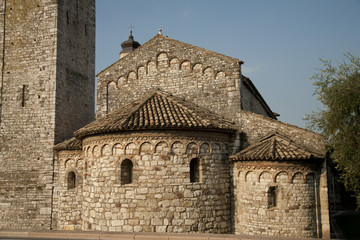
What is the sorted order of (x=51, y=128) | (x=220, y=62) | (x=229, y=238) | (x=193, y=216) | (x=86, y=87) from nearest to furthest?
(x=229, y=238)
(x=193, y=216)
(x=220, y=62)
(x=51, y=128)
(x=86, y=87)

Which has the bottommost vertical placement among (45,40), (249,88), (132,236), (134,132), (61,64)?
(132,236)

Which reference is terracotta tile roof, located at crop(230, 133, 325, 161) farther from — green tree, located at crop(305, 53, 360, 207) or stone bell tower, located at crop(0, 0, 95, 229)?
stone bell tower, located at crop(0, 0, 95, 229)

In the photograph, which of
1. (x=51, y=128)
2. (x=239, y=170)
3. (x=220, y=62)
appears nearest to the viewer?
(x=239, y=170)

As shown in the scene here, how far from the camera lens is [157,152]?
11172mm

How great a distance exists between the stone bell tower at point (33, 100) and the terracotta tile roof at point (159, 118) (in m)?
4.06

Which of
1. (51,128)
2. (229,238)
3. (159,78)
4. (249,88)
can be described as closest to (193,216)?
(229,238)

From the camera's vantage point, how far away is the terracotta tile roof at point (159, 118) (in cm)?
1107

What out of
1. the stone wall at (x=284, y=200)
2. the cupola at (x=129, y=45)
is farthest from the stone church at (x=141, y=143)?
the cupola at (x=129, y=45)

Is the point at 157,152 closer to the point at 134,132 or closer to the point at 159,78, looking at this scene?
the point at 134,132

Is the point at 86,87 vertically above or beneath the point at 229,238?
above

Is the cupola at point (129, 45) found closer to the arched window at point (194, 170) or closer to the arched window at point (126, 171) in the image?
the arched window at point (126, 171)

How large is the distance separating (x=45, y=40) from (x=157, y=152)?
9167 mm

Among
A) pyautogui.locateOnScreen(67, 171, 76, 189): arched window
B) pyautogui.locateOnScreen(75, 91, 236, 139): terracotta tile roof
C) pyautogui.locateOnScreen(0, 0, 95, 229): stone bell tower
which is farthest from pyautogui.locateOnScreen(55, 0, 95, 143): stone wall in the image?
pyautogui.locateOnScreen(75, 91, 236, 139): terracotta tile roof

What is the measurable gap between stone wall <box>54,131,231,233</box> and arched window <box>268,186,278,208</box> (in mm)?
1612
